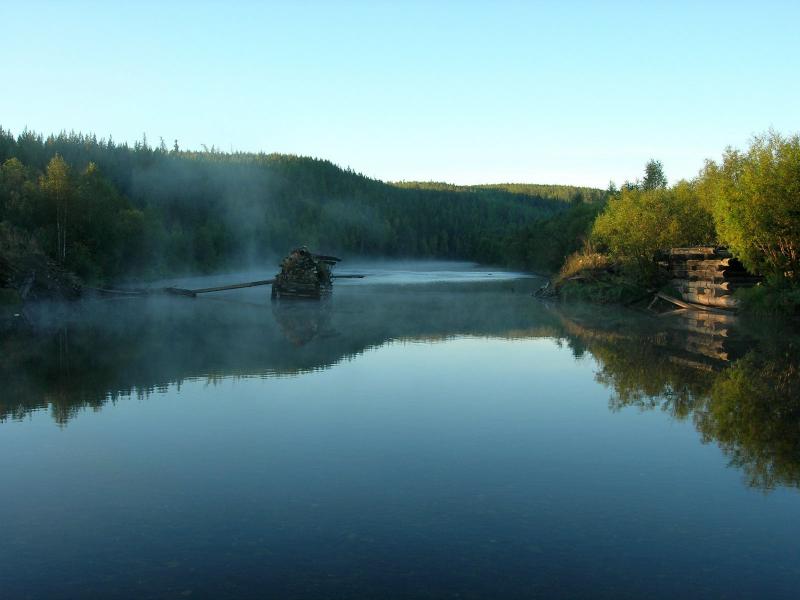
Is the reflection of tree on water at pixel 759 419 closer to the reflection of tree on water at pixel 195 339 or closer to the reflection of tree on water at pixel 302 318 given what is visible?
the reflection of tree on water at pixel 195 339

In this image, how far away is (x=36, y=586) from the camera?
20.2 ft

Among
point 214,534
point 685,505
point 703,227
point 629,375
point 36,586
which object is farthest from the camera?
point 703,227

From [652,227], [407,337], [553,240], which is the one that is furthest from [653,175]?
[407,337]

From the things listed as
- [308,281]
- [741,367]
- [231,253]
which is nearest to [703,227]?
[308,281]

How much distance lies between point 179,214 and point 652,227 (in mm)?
101007

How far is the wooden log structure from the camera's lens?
114ft

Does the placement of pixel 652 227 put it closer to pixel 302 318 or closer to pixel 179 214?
pixel 302 318

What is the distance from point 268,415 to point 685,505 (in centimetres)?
710

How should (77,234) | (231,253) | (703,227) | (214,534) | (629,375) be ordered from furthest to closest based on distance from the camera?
1. (231,253)
2. (77,234)
3. (703,227)
4. (629,375)
5. (214,534)

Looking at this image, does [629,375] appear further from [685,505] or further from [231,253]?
[231,253]

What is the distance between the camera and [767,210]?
98.7ft

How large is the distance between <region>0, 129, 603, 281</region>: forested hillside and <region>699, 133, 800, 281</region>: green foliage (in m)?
35.1

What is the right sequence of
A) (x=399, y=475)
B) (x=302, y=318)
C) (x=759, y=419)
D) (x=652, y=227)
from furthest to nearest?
(x=652, y=227), (x=302, y=318), (x=759, y=419), (x=399, y=475)

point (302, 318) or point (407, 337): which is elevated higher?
point (407, 337)
